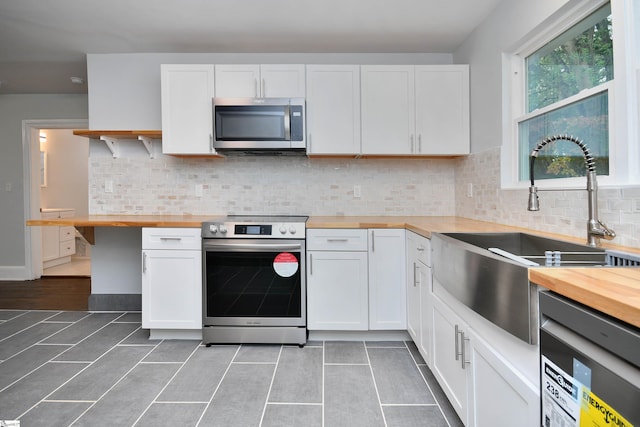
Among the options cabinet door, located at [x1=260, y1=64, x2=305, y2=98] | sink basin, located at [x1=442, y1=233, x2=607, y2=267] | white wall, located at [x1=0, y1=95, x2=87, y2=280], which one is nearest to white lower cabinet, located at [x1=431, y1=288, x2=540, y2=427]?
sink basin, located at [x1=442, y1=233, x2=607, y2=267]

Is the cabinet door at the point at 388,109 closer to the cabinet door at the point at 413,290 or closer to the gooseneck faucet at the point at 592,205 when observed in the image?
the cabinet door at the point at 413,290

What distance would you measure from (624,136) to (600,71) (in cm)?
37

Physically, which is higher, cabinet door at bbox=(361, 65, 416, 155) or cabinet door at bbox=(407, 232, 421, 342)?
cabinet door at bbox=(361, 65, 416, 155)

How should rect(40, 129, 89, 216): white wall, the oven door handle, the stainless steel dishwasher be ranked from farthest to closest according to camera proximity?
1. rect(40, 129, 89, 216): white wall
2. the oven door handle
3. the stainless steel dishwasher

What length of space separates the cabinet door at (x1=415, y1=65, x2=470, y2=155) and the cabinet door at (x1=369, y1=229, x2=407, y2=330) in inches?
33.6

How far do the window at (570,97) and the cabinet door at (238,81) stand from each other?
1.94m

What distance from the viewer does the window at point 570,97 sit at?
61.7 inches

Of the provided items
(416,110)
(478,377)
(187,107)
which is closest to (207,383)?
(478,377)

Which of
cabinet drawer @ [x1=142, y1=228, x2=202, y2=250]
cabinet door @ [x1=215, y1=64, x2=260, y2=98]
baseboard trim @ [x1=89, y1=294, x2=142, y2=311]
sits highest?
cabinet door @ [x1=215, y1=64, x2=260, y2=98]

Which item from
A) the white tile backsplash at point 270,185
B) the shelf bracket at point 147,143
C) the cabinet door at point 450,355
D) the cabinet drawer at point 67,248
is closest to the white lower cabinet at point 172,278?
the white tile backsplash at point 270,185

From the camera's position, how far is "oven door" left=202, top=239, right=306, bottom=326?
2482 mm

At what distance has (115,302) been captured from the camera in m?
3.27

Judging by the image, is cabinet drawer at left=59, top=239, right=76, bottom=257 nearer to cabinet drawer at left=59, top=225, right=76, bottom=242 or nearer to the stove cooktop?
cabinet drawer at left=59, top=225, right=76, bottom=242

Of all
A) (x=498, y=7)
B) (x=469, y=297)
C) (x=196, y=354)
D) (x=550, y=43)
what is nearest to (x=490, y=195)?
(x=550, y=43)
